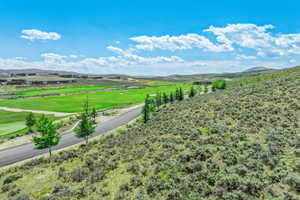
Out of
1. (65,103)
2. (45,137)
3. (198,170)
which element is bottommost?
(65,103)

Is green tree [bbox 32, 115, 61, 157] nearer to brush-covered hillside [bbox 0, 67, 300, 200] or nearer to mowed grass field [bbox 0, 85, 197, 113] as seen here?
brush-covered hillside [bbox 0, 67, 300, 200]

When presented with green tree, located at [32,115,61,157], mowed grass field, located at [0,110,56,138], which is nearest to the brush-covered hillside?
green tree, located at [32,115,61,157]

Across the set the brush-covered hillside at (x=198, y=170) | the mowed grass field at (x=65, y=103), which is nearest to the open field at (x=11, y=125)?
the mowed grass field at (x=65, y=103)

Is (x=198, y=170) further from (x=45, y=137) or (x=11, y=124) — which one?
(x=11, y=124)

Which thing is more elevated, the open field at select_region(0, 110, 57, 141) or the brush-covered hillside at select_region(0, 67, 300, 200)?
the brush-covered hillside at select_region(0, 67, 300, 200)

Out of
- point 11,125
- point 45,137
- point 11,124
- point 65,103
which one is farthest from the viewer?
point 65,103

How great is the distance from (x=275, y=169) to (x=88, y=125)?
1091 inches

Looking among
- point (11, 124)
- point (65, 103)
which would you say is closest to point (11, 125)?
point (11, 124)

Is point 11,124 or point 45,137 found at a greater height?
point 45,137

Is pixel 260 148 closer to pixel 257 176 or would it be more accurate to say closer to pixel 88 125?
pixel 257 176

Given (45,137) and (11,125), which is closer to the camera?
(45,137)

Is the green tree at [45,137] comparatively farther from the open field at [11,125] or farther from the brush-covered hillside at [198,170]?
the open field at [11,125]

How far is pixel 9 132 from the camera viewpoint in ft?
132

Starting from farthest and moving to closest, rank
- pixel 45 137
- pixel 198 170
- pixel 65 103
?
pixel 65 103 < pixel 45 137 < pixel 198 170
